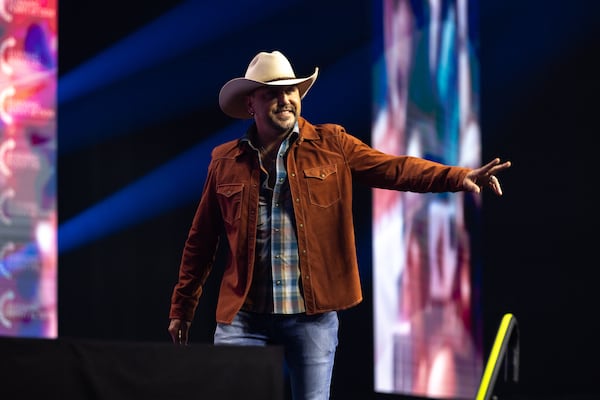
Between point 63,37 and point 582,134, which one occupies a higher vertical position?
point 63,37

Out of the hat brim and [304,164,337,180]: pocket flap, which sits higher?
the hat brim

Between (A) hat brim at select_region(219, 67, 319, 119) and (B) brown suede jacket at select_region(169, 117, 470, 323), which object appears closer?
(B) brown suede jacket at select_region(169, 117, 470, 323)

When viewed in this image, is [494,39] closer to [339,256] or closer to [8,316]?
[339,256]

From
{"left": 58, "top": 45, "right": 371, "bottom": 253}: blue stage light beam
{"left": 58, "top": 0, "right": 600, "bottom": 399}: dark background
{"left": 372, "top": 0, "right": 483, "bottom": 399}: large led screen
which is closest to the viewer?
{"left": 58, "top": 0, "right": 600, "bottom": 399}: dark background

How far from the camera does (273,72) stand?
3.45m

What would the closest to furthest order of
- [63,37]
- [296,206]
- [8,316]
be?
[296,206]
[8,316]
[63,37]

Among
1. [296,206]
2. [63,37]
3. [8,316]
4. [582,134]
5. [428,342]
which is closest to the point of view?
[296,206]

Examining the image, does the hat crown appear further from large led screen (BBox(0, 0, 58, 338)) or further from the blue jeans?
large led screen (BBox(0, 0, 58, 338))

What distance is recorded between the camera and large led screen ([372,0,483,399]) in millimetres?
5160

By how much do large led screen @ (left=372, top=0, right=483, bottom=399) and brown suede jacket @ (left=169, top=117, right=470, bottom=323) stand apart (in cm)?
184

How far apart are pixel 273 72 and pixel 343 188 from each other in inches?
18.0

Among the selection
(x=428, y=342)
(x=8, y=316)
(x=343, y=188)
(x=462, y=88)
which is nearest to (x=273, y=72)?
(x=343, y=188)

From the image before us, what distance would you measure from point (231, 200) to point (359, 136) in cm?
322

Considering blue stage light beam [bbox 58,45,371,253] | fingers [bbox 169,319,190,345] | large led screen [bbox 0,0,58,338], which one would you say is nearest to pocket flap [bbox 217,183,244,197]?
fingers [bbox 169,319,190,345]
